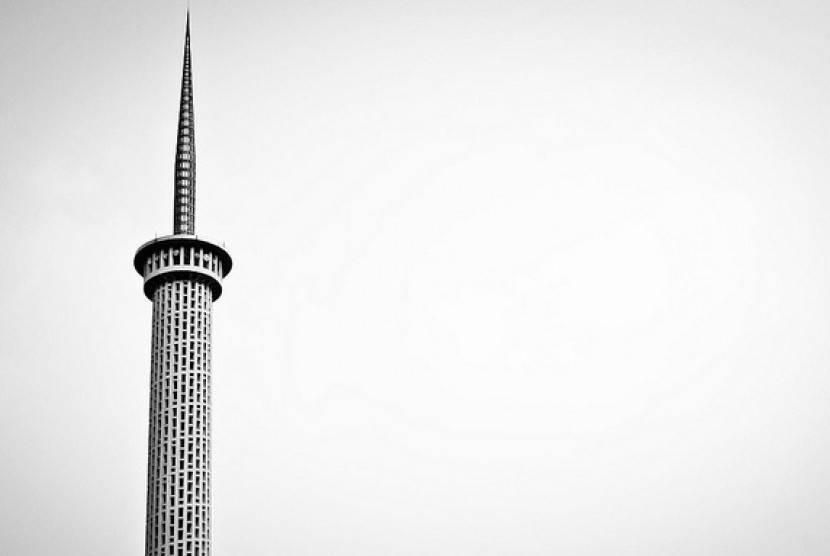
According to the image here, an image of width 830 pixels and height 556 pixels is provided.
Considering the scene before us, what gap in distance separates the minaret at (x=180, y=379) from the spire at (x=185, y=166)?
0.56 ft

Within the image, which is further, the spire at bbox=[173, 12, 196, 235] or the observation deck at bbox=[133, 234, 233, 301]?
the spire at bbox=[173, 12, 196, 235]

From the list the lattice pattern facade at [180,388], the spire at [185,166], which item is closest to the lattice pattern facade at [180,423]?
the lattice pattern facade at [180,388]

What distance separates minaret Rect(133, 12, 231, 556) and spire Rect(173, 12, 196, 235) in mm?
172

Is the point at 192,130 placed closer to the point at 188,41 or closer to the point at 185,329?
the point at 188,41

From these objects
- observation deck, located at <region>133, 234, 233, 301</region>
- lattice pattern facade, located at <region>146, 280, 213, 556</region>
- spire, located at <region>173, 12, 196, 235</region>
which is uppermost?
spire, located at <region>173, 12, 196, 235</region>

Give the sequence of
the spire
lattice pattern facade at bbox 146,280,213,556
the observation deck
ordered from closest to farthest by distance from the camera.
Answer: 1. lattice pattern facade at bbox 146,280,213,556
2. the observation deck
3. the spire

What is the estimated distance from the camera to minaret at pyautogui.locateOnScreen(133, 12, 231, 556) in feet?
461

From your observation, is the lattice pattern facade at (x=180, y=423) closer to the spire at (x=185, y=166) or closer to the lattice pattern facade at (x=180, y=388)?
the lattice pattern facade at (x=180, y=388)

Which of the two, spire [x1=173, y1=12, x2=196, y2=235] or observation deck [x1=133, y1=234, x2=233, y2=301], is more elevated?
spire [x1=173, y1=12, x2=196, y2=235]

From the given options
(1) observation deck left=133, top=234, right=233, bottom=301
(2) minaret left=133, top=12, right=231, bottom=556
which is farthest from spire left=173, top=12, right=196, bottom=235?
(1) observation deck left=133, top=234, right=233, bottom=301

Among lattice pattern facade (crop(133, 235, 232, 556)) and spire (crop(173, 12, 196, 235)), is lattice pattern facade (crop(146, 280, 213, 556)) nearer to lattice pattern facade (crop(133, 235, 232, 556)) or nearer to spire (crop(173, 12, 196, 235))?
lattice pattern facade (crop(133, 235, 232, 556))

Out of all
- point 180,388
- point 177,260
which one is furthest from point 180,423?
point 177,260

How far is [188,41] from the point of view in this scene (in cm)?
17650

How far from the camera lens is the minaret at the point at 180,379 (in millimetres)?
140625
